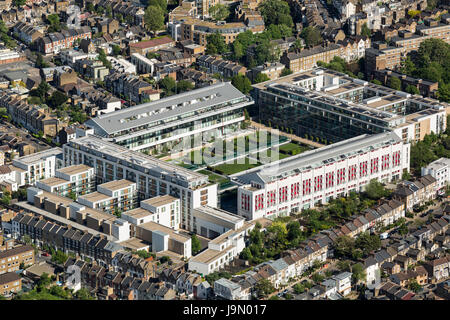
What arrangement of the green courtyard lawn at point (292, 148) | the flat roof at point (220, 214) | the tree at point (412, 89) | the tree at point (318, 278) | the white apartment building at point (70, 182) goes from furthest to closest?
the tree at point (412, 89) → the green courtyard lawn at point (292, 148) → the white apartment building at point (70, 182) → the flat roof at point (220, 214) → the tree at point (318, 278)

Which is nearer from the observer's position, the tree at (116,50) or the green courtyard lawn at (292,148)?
the green courtyard lawn at (292,148)

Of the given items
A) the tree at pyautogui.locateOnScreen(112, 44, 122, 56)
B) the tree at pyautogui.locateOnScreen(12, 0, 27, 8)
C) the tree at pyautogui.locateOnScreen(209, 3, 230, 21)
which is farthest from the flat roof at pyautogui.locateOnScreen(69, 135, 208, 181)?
the tree at pyautogui.locateOnScreen(12, 0, 27, 8)

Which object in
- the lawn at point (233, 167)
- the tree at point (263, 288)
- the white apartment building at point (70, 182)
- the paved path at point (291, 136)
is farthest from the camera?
the paved path at point (291, 136)

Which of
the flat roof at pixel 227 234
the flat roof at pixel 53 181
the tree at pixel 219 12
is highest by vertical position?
the tree at pixel 219 12

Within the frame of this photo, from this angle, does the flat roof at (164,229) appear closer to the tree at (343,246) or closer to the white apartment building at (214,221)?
the white apartment building at (214,221)

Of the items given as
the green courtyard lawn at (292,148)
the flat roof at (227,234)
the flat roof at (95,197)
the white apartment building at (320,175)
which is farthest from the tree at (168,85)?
the flat roof at (227,234)
